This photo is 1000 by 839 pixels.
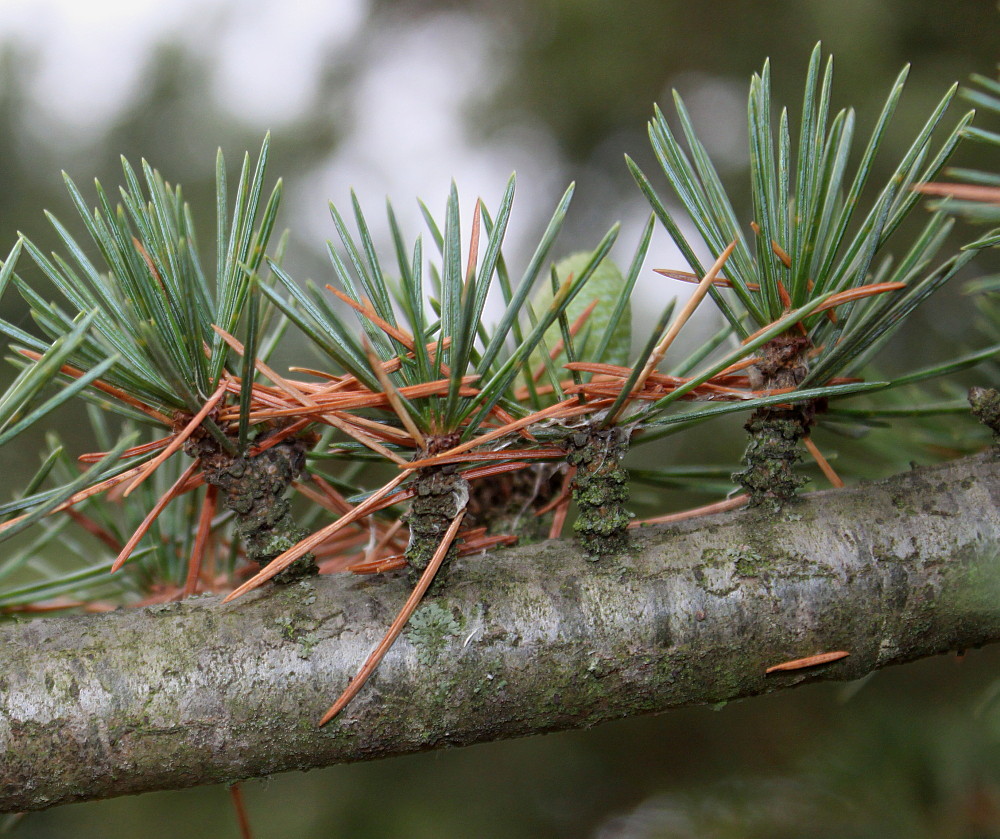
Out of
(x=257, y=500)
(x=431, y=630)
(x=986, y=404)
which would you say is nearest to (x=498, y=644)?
(x=431, y=630)

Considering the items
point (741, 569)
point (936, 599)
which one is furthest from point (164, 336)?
point (936, 599)

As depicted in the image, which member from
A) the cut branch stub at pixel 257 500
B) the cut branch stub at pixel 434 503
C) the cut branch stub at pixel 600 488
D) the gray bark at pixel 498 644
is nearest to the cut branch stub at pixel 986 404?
the gray bark at pixel 498 644

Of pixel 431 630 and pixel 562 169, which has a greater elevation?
pixel 562 169

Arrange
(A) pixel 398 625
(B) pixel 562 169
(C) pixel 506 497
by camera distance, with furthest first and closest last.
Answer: (B) pixel 562 169, (C) pixel 506 497, (A) pixel 398 625

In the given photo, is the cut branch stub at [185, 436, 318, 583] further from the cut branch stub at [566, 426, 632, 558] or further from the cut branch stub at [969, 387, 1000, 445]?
the cut branch stub at [969, 387, 1000, 445]

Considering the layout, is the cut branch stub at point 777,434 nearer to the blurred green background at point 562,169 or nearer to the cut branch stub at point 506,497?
the cut branch stub at point 506,497

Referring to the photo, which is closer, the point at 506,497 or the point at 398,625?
the point at 398,625

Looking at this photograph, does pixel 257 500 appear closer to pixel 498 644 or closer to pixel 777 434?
pixel 498 644

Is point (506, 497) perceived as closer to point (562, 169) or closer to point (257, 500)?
point (257, 500)

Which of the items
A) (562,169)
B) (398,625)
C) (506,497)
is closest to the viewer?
(398,625)
